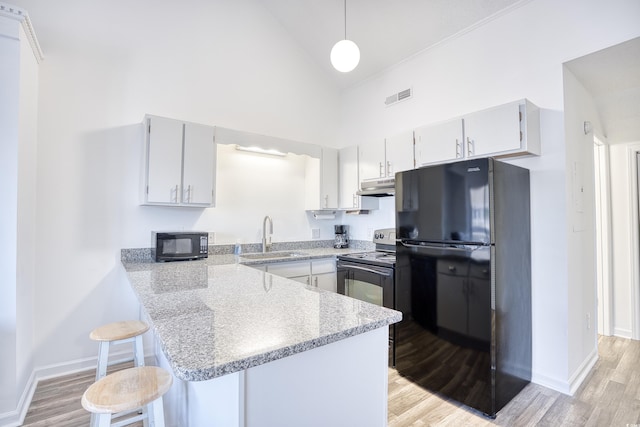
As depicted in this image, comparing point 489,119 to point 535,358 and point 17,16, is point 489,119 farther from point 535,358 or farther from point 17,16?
point 17,16

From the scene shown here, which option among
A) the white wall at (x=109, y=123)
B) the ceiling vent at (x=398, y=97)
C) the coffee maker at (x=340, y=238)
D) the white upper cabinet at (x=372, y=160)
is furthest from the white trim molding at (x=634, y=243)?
the white wall at (x=109, y=123)

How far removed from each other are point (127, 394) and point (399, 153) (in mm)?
2833

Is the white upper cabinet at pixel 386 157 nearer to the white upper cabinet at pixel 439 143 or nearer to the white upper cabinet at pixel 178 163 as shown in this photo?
the white upper cabinet at pixel 439 143

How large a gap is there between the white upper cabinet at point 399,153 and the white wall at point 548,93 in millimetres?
677

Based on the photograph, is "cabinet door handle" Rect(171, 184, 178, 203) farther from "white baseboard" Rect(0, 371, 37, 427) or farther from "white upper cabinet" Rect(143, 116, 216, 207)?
"white baseboard" Rect(0, 371, 37, 427)

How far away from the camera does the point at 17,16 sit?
194 cm

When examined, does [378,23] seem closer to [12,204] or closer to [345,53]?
[345,53]

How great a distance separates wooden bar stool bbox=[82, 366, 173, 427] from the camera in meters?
1.08

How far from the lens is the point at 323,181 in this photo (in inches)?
150

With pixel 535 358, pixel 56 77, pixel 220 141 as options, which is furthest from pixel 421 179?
pixel 56 77

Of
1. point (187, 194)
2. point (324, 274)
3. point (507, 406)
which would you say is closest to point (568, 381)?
point (507, 406)

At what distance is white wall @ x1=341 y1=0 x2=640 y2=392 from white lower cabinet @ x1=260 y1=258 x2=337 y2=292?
6.14 ft

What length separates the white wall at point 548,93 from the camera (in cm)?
221

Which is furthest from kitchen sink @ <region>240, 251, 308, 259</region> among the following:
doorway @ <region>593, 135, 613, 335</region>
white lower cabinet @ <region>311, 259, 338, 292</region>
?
doorway @ <region>593, 135, 613, 335</region>
